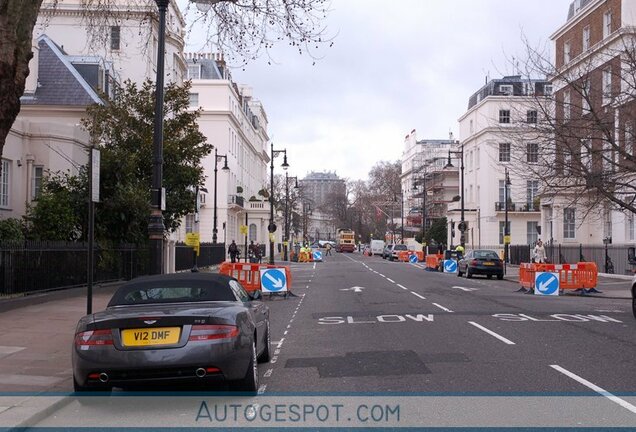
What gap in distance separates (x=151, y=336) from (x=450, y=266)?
1480 inches

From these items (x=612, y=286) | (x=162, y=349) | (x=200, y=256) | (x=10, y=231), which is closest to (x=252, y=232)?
(x=200, y=256)

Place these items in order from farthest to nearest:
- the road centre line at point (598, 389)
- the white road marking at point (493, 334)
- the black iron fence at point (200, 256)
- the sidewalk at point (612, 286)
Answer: the black iron fence at point (200, 256), the sidewalk at point (612, 286), the white road marking at point (493, 334), the road centre line at point (598, 389)

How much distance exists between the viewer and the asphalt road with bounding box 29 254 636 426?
305 inches

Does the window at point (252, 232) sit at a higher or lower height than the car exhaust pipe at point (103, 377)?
higher

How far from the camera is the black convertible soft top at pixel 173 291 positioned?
821 cm

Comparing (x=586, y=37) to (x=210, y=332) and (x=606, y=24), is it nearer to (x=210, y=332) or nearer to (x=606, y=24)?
(x=606, y=24)

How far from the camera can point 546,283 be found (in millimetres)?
24672

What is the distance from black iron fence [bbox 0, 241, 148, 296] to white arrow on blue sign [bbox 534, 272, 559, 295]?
48.2 feet

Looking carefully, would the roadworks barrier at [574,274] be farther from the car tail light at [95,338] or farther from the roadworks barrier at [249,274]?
the car tail light at [95,338]

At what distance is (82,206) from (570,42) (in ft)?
107

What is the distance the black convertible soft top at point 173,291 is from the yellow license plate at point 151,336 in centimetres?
116

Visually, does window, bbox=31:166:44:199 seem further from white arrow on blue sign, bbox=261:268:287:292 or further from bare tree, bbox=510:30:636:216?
bare tree, bbox=510:30:636:216

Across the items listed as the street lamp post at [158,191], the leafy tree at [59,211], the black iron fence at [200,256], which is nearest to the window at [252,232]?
the black iron fence at [200,256]

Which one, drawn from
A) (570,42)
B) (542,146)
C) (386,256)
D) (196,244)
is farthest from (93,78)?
(386,256)
